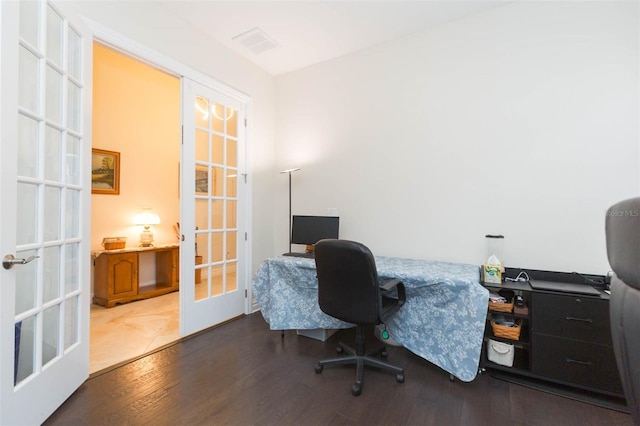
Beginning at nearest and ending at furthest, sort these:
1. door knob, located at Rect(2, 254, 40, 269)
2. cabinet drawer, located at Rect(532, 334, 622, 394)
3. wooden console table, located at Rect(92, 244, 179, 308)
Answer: door knob, located at Rect(2, 254, 40, 269)
cabinet drawer, located at Rect(532, 334, 622, 394)
wooden console table, located at Rect(92, 244, 179, 308)

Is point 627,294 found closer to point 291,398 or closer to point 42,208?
point 291,398

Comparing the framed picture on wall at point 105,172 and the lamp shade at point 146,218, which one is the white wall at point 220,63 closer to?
the lamp shade at point 146,218

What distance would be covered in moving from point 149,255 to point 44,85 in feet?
10.3

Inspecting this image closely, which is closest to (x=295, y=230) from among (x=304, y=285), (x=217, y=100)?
(x=304, y=285)

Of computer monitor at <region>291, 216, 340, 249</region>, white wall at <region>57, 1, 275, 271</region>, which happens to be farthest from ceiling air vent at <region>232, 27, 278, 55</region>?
computer monitor at <region>291, 216, 340, 249</region>

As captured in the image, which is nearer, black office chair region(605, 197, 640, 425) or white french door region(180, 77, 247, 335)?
black office chair region(605, 197, 640, 425)

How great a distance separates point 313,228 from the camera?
10.4ft

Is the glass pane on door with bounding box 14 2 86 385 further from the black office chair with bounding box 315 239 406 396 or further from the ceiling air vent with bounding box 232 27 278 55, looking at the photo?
the black office chair with bounding box 315 239 406 396

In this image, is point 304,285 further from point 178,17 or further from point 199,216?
point 178,17

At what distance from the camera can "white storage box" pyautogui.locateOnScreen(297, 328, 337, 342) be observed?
2.66 m

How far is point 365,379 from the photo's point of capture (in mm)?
2039

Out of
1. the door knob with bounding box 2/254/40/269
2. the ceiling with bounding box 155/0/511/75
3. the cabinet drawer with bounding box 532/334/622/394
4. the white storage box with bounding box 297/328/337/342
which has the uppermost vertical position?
the ceiling with bounding box 155/0/511/75

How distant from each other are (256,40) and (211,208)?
1.79 meters

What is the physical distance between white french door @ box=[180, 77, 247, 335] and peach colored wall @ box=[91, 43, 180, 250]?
116cm
